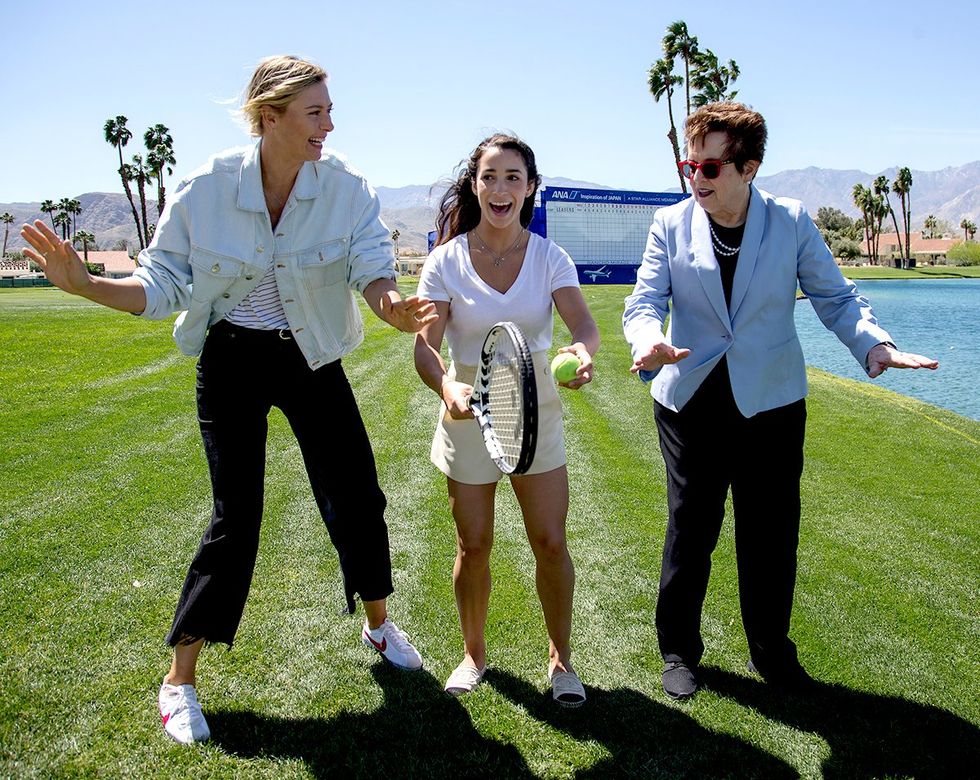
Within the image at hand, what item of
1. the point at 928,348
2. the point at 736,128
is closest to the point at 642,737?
the point at 736,128

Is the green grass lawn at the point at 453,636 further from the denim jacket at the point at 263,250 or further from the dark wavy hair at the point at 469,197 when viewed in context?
the dark wavy hair at the point at 469,197

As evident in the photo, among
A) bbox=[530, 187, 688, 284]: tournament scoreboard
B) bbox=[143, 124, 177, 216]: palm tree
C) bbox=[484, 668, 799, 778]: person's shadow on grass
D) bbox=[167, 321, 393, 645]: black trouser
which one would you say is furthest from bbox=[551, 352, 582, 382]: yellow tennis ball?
bbox=[143, 124, 177, 216]: palm tree

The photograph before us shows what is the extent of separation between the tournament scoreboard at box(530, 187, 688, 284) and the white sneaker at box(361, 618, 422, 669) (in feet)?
20.7

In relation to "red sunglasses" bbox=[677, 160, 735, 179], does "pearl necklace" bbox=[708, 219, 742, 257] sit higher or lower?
lower

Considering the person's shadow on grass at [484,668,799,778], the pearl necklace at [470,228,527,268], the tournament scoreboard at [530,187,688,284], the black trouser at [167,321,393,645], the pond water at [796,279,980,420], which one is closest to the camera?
the person's shadow on grass at [484,668,799,778]

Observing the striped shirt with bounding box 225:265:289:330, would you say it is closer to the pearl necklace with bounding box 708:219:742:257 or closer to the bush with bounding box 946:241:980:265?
the pearl necklace with bounding box 708:219:742:257

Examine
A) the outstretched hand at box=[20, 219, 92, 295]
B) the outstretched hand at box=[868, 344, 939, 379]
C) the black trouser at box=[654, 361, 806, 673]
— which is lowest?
the black trouser at box=[654, 361, 806, 673]

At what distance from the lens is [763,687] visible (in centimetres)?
388

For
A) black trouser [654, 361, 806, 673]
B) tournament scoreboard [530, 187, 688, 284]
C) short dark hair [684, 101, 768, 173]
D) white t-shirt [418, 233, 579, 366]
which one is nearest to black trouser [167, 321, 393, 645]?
white t-shirt [418, 233, 579, 366]

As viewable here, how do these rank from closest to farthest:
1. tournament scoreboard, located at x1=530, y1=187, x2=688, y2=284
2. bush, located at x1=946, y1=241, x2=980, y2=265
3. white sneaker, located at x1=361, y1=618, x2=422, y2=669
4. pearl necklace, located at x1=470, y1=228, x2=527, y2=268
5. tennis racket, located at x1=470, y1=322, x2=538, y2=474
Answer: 1. tennis racket, located at x1=470, y1=322, x2=538, y2=474
2. pearl necklace, located at x1=470, y1=228, x2=527, y2=268
3. white sneaker, located at x1=361, y1=618, x2=422, y2=669
4. tournament scoreboard, located at x1=530, y1=187, x2=688, y2=284
5. bush, located at x1=946, y1=241, x2=980, y2=265

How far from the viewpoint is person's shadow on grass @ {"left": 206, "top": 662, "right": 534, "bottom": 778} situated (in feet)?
10.7

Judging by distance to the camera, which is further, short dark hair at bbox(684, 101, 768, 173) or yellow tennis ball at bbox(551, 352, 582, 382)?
short dark hair at bbox(684, 101, 768, 173)

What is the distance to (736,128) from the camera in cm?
355

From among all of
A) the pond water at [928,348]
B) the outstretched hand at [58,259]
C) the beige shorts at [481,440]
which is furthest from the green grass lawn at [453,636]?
the pond water at [928,348]
